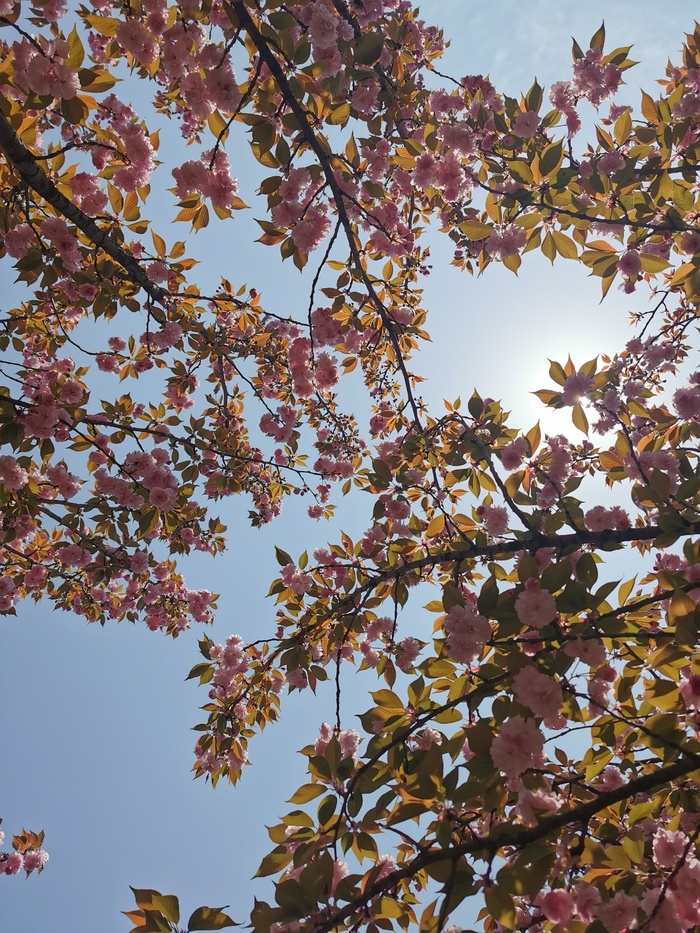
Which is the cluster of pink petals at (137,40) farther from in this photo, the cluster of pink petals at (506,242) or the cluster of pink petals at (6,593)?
the cluster of pink petals at (6,593)

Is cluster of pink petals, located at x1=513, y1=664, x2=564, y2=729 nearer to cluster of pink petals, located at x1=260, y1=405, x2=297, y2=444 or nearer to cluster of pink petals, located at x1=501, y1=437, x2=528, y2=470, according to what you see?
cluster of pink petals, located at x1=501, y1=437, x2=528, y2=470

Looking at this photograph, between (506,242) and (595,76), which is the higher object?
(595,76)

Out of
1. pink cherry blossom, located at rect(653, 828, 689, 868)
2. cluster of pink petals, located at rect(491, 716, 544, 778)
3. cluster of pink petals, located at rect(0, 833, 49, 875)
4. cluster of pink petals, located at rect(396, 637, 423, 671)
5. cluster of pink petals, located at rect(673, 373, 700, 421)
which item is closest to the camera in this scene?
cluster of pink petals, located at rect(491, 716, 544, 778)

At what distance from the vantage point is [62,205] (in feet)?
9.14

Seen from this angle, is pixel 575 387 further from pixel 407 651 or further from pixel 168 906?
pixel 168 906

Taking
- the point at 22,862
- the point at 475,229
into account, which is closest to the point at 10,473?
the point at 475,229

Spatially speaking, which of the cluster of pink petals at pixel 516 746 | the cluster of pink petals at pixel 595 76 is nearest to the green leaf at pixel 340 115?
the cluster of pink petals at pixel 595 76

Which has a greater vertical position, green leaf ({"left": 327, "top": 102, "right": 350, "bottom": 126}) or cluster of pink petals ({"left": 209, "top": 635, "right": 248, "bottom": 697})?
green leaf ({"left": 327, "top": 102, "right": 350, "bottom": 126})

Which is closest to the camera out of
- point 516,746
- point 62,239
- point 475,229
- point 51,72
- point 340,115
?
point 516,746

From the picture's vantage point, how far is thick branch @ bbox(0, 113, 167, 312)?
7.64 ft

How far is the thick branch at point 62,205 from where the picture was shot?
2330 millimetres

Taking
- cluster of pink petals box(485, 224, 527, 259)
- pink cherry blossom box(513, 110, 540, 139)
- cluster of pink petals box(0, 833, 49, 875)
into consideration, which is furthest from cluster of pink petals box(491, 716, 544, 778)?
cluster of pink petals box(0, 833, 49, 875)

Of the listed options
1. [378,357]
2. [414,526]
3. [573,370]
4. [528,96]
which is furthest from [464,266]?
[414,526]

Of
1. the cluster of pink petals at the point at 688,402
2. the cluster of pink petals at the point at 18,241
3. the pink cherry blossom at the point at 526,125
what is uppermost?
the cluster of pink petals at the point at 18,241
